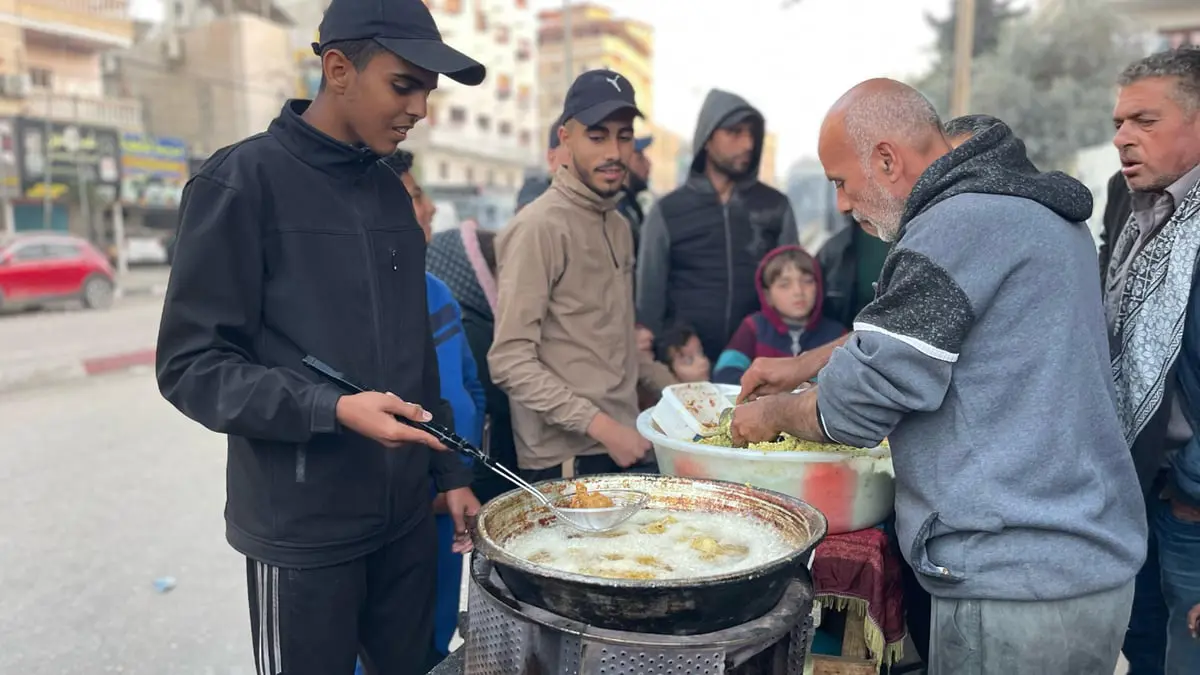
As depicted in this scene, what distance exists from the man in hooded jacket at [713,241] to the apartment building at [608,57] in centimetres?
4721

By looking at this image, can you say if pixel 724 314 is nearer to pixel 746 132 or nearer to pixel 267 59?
pixel 746 132

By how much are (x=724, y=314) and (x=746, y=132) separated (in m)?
0.91

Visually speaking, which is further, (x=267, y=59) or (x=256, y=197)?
(x=267, y=59)

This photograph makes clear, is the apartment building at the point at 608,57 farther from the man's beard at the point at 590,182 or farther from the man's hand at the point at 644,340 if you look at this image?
the man's beard at the point at 590,182

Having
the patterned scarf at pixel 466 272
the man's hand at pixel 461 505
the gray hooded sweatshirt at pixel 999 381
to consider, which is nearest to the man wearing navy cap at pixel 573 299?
the man's hand at pixel 461 505

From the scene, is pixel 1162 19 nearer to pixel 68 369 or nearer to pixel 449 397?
pixel 449 397

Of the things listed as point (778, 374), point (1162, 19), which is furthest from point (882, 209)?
point (1162, 19)

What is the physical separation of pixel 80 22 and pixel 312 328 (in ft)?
91.3

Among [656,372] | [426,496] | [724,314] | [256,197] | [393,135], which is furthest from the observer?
[724,314]

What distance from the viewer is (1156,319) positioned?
7.22ft

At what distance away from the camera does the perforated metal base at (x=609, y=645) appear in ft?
4.24

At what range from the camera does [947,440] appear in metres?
1.59

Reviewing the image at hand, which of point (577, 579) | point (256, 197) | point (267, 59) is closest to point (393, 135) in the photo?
point (256, 197)


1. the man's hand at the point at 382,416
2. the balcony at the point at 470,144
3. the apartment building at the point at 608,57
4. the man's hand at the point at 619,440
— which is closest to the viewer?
the man's hand at the point at 382,416
